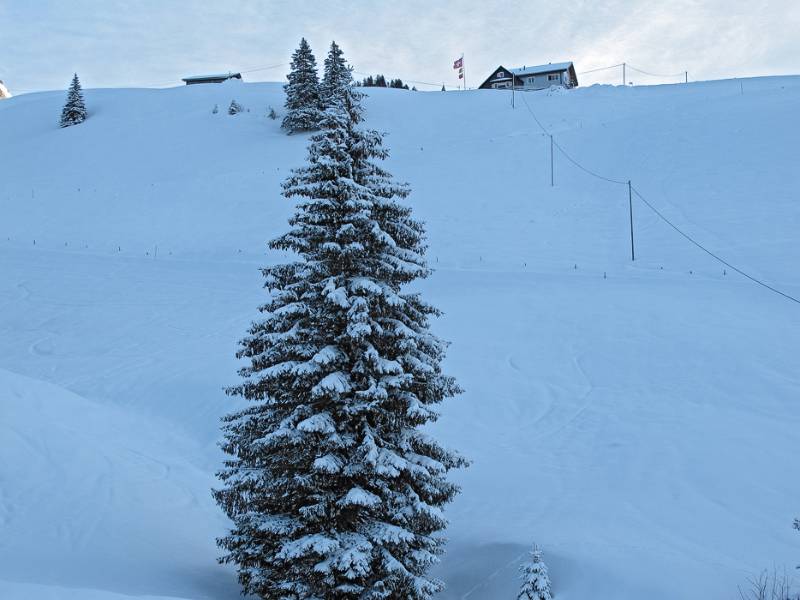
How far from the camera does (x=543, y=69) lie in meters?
76.9

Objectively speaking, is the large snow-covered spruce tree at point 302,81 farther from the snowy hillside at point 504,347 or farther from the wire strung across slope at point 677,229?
the wire strung across slope at point 677,229

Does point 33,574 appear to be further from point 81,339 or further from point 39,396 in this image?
point 81,339

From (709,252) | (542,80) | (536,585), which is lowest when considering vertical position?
(536,585)

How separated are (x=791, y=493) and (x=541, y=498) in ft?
12.2

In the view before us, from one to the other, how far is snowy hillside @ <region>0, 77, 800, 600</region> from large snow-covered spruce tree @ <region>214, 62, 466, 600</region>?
1.42 m

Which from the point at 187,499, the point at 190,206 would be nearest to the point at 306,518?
the point at 187,499

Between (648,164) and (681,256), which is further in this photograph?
(648,164)

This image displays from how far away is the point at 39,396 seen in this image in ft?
44.8

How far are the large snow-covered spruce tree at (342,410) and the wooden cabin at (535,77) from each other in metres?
70.4

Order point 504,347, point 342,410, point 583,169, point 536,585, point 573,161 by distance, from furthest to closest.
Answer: point 573,161 < point 583,169 < point 504,347 < point 342,410 < point 536,585

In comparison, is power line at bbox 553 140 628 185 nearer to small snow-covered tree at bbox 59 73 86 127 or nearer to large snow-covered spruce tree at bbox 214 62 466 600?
large snow-covered spruce tree at bbox 214 62 466 600

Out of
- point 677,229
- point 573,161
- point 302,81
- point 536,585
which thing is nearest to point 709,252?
point 677,229

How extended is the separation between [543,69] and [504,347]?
66.0 meters

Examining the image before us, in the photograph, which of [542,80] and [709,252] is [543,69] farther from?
[709,252]
